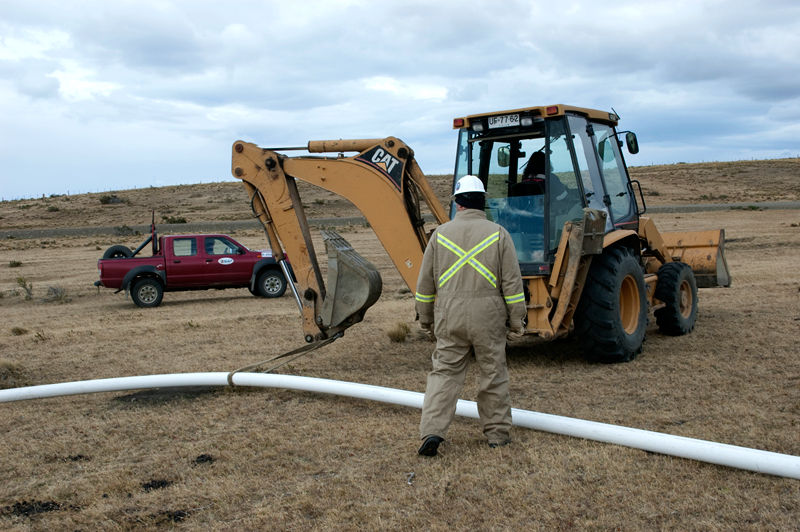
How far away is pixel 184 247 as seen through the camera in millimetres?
16609

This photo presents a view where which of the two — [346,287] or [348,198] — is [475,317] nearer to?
[346,287]

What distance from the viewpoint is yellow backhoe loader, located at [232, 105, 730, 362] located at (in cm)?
775

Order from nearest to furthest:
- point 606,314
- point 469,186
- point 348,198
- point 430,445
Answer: point 430,445, point 469,186, point 606,314, point 348,198

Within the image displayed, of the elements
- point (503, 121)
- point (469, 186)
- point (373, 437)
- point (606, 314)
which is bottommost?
point (373, 437)

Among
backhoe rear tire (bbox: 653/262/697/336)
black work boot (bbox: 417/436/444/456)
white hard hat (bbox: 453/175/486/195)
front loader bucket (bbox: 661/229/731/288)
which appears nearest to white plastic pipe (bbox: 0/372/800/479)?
black work boot (bbox: 417/436/444/456)

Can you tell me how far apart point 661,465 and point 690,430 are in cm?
90

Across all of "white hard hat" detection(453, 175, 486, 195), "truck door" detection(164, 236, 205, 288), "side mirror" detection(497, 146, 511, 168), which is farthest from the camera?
"truck door" detection(164, 236, 205, 288)

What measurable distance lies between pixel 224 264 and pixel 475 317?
12.2 meters

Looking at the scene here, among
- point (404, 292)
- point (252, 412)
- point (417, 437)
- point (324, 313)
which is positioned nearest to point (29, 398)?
point (252, 412)

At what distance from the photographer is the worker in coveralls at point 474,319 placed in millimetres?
5215

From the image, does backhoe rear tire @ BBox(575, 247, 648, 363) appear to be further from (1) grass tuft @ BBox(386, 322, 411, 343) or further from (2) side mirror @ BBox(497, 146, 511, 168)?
(1) grass tuft @ BBox(386, 322, 411, 343)

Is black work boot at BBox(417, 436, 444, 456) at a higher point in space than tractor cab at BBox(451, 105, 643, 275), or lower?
lower

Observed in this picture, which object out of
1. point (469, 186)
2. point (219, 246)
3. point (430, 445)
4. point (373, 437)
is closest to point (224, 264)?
point (219, 246)

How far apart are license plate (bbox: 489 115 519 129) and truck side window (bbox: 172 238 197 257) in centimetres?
999
